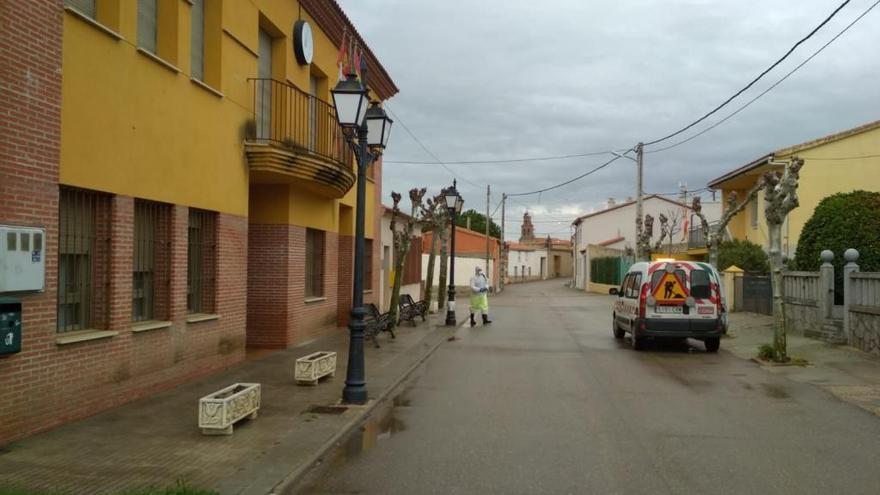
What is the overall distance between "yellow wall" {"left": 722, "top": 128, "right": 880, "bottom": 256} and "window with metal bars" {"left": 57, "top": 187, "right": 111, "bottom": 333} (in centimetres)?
2459

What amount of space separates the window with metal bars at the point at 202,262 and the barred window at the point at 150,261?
3.43 feet

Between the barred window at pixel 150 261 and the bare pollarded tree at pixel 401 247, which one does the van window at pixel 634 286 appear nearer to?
the bare pollarded tree at pixel 401 247

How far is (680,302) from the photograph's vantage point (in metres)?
15.2

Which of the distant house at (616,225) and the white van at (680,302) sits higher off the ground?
the distant house at (616,225)

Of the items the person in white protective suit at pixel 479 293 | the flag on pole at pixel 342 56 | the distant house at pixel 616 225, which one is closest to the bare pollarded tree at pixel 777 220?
the flag on pole at pixel 342 56

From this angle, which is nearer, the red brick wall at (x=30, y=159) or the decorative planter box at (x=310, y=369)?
the red brick wall at (x=30, y=159)

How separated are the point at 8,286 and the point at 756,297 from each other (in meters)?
23.1

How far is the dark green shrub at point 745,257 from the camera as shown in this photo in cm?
2855

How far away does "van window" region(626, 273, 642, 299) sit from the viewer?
15.9m

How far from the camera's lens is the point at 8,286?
6.77 m

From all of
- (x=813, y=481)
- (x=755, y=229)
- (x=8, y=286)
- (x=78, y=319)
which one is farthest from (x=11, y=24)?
(x=755, y=229)

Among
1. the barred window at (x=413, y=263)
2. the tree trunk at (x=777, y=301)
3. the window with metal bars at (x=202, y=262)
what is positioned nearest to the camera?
the window with metal bars at (x=202, y=262)

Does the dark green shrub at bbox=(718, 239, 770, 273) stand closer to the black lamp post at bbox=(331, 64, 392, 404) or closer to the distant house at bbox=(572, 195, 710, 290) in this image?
the black lamp post at bbox=(331, 64, 392, 404)

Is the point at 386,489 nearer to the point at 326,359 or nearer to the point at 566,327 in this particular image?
the point at 326,359
